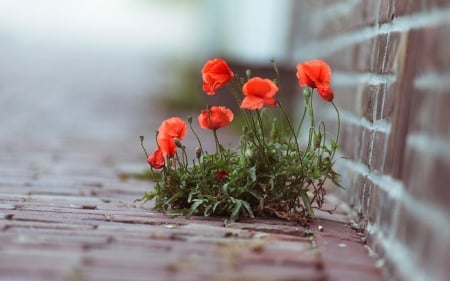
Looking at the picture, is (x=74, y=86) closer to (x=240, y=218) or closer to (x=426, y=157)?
(x=240, y=218)

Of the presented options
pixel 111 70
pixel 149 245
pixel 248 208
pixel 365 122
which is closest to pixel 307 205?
pixel 248 208

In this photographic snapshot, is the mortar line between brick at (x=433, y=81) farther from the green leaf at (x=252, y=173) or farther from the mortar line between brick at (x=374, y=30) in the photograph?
the green leaf at (x=252, y=173)

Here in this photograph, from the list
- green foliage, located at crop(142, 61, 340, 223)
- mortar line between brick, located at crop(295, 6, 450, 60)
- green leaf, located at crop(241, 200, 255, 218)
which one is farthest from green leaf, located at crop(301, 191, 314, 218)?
mortar line between brick, located at crop(295, 6, 450, 60)

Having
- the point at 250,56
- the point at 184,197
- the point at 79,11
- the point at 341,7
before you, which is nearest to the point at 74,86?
the point at 250,56

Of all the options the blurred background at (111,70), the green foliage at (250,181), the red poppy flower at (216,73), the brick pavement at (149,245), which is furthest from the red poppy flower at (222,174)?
the blurred background at (111,70)

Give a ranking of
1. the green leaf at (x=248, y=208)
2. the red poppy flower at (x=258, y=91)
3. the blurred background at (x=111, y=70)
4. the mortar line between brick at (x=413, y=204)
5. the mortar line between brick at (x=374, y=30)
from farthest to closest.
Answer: the blurred background at (x=111, y=70), the green leaf at (x=248, y=208), the red poppy flower at (x=258, y=91), the mortar line between brick at (x=374, y=30), the mortar line between brick at (x=413, y=204)

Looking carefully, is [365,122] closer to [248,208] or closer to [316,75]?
[316,75]

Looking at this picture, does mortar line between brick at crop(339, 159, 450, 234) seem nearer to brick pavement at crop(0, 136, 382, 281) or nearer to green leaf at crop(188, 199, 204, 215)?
brick pavement at crop(0, 136, 382, 281)
